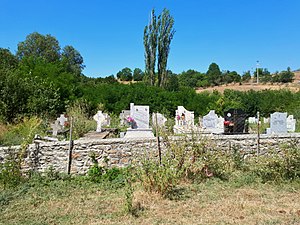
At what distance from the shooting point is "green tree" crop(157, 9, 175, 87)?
27797 millimetres

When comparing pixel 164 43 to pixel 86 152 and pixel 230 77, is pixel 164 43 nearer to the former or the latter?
pixel 86 152

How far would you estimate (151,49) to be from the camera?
91.7ft

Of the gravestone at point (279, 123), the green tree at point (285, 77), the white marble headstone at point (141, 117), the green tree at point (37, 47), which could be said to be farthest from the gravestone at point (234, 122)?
the green tree at point (285, 77)

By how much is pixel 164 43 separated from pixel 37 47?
23.4 m

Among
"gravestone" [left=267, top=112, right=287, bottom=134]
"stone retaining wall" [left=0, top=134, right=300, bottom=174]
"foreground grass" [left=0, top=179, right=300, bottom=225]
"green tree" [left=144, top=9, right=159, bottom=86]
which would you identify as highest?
"green tree" [left=144, top=9, right=159, bottom=86]

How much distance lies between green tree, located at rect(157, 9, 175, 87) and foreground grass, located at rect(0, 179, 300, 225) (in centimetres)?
2176

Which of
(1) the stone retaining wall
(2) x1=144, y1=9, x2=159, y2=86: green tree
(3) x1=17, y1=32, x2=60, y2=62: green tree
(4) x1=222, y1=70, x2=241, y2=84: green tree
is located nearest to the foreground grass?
(1) the stone retaining wall

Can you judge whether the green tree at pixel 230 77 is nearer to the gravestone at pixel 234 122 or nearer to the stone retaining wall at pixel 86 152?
the gravestone at pixel 234 122

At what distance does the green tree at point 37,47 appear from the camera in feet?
138

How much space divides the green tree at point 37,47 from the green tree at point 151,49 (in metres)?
18.7

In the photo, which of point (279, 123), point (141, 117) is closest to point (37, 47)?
point (141, 117)

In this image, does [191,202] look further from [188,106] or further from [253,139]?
[188,106]

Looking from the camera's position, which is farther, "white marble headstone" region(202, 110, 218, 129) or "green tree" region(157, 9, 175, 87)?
"green tree" region(157, 9, 175, 87)

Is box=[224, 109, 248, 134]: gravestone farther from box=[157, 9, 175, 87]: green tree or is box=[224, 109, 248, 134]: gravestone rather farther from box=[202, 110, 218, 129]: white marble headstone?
box=[157, 9, 175, 87]: green tree
